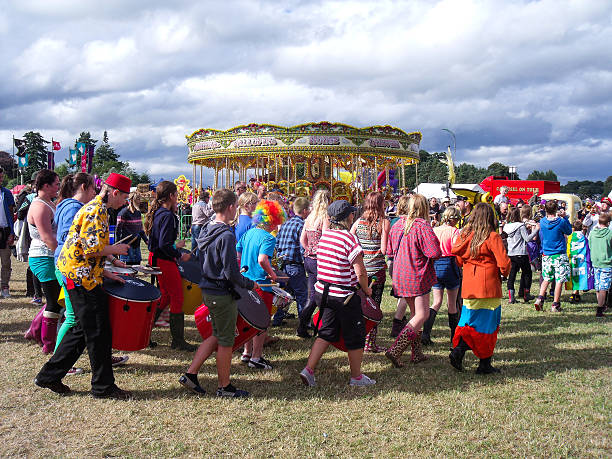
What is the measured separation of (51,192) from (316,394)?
145 inches

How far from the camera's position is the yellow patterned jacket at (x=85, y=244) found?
4.16 meters

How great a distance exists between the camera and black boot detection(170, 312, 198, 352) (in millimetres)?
5945

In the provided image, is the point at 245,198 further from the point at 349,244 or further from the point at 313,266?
the point at 349,244

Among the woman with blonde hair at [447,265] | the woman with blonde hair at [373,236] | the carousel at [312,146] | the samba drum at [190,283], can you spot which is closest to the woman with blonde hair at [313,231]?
the woman with blonde hair at [373,236]

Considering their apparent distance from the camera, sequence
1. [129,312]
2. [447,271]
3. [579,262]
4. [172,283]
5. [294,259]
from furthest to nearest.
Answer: [579,262] → [294,259] → [447,271] → [172,283] → [129,312]

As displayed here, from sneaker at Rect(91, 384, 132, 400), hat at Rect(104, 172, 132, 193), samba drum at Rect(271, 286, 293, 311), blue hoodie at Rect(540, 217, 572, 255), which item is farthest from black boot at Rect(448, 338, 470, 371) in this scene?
blue hoodie at Rect(540, 217, 572, 255)

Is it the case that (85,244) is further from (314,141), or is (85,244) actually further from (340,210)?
(314,141)

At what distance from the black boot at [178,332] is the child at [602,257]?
6.18 metres

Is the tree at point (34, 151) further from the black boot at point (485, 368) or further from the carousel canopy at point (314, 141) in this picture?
the black boot at point (485, 368)

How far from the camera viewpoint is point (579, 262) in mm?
8570

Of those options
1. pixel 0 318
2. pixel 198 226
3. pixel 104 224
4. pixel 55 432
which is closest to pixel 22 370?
pixel 55 432

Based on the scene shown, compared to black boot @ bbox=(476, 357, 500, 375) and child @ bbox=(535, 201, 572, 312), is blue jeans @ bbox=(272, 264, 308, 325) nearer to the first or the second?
black boot @ bbox=(476, 357, 500, 375)

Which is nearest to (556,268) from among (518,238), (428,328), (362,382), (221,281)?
(518,238)

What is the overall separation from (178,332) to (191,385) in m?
1.53
